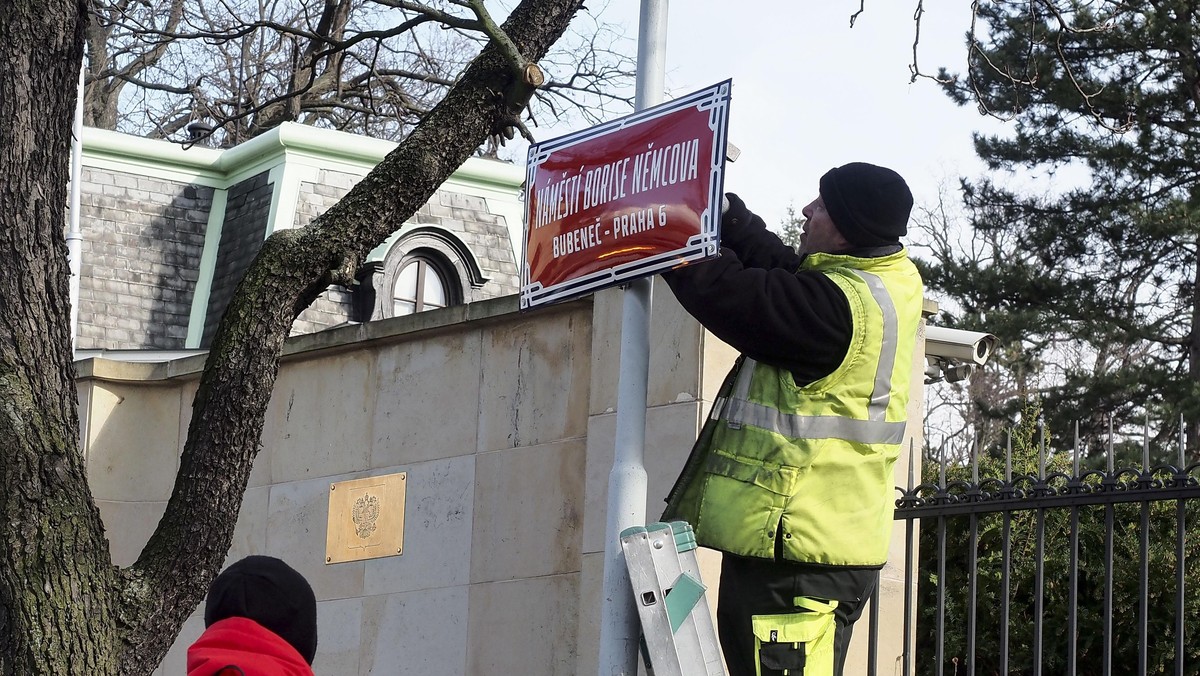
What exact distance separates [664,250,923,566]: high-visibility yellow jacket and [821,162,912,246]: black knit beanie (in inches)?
2.8

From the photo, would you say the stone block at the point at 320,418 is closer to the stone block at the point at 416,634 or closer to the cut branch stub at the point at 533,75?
the stone block at the point at 416,634

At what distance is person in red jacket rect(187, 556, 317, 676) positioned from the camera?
3939mm

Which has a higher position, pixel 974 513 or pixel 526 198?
pixel 526 198

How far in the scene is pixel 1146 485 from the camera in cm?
578

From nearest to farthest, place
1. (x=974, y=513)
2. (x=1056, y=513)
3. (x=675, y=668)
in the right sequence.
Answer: (x=675, y=668)
(x=974, y=513)
(x=1056, y=513)

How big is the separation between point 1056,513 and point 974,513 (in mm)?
2995

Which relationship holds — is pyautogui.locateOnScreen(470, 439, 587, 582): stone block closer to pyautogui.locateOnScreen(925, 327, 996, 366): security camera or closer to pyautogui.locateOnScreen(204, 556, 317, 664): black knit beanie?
pyautogui.locateOnScreen(925, 327, 996, 366): security camera

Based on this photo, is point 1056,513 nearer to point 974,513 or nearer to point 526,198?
A: point 974,513

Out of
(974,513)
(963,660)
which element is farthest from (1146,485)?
(963,660)

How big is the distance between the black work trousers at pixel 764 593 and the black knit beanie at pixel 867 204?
0.80 metres

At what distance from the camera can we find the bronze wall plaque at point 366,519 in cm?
859

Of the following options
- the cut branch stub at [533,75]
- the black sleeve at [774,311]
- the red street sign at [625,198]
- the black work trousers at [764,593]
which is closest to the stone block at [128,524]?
the cut branch stub at [533,75]

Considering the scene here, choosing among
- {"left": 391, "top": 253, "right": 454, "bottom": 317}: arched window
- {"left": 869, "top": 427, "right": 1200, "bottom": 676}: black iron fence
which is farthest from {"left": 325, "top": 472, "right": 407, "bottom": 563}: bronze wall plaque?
{"left": 391, "top": 253, "right": 454, "bottom": 317}: arched window

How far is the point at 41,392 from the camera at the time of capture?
487cm
